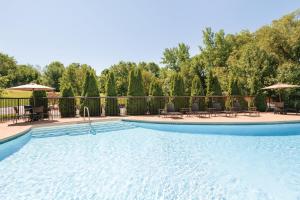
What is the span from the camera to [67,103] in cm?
1145

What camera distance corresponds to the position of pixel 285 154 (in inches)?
238

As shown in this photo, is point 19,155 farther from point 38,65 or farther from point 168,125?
point 38,65

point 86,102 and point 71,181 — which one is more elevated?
point 86,102

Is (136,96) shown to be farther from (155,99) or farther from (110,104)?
(110,104)

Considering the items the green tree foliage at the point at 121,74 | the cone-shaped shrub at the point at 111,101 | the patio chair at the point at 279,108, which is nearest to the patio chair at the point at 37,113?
the cone-shaped shrub at the point at 111,101

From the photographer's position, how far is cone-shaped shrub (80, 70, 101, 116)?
11.8 meters

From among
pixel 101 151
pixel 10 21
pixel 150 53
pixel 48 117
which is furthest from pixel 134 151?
pixel 150 53

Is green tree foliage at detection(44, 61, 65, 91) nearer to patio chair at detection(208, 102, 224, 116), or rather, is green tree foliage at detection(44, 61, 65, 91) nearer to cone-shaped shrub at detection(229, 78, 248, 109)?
cone-shaped shrub at detection(229, 78, 248, 109)

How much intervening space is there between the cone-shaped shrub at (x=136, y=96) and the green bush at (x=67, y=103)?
130 inches

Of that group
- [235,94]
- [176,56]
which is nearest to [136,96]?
[235,94]

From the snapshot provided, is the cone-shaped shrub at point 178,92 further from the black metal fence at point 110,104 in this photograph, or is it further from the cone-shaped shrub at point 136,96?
the cone-shaped shrub at point 136,96

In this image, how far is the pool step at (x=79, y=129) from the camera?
8.24 m

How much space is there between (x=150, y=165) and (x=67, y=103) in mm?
8146

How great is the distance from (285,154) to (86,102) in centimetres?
989
